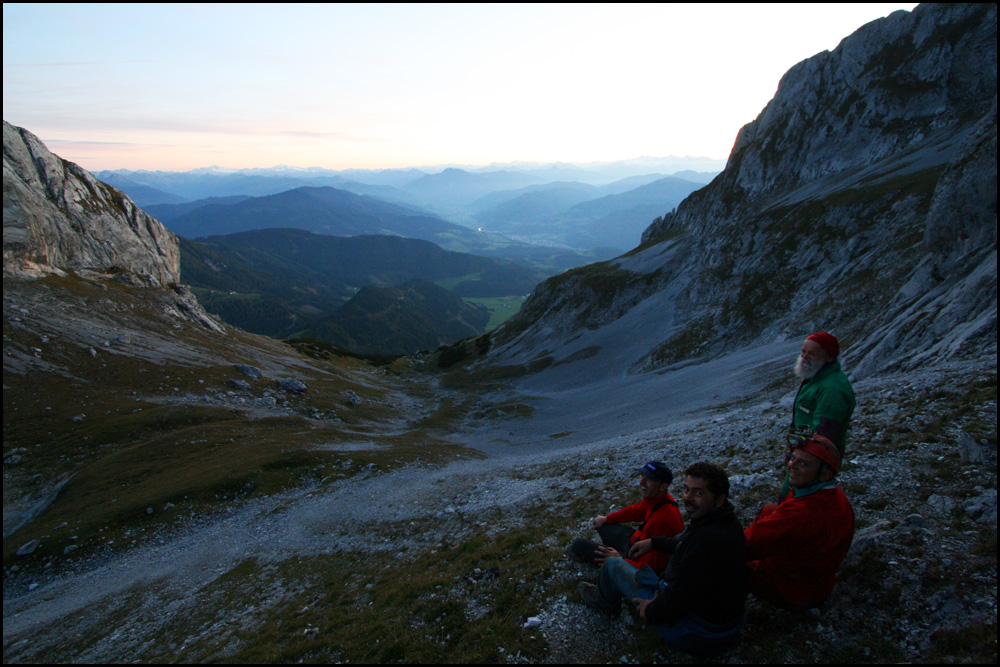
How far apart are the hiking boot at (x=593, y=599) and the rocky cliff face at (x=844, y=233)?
21822 millimetres

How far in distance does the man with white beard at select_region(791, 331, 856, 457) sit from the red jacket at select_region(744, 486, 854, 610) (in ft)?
6.17

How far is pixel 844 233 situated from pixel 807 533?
6508cm

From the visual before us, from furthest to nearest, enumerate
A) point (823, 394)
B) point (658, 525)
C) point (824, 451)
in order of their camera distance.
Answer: point (658, 525), point (823, 394), point (824, 451)

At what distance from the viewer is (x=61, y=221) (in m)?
86.4

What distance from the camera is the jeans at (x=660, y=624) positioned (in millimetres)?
7070

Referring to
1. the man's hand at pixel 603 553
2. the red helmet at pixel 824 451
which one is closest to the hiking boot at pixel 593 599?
the man's hand at pixel 603 553

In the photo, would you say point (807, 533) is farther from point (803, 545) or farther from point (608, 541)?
point (608, 541)

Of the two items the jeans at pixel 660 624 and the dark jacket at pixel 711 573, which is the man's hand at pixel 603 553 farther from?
the dark jacket at pixel 711 573

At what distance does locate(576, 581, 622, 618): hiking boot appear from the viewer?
8.86m

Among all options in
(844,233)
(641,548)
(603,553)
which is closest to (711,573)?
(641,548)

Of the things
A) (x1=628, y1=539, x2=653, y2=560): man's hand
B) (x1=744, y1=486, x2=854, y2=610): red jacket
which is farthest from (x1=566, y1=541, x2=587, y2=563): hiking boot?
(x1=744, y1=486, x2=854, y2=610): red jacket

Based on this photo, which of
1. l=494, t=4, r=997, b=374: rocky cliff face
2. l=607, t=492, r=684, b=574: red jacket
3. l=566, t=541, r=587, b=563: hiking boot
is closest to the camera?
l=607, t=492, r=684, b=574: red jacket

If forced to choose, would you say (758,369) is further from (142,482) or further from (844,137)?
(844,137)

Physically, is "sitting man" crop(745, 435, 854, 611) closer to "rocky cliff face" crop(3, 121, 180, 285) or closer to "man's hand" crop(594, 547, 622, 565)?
"man's hand" crop(594, 547, 622, 565)
